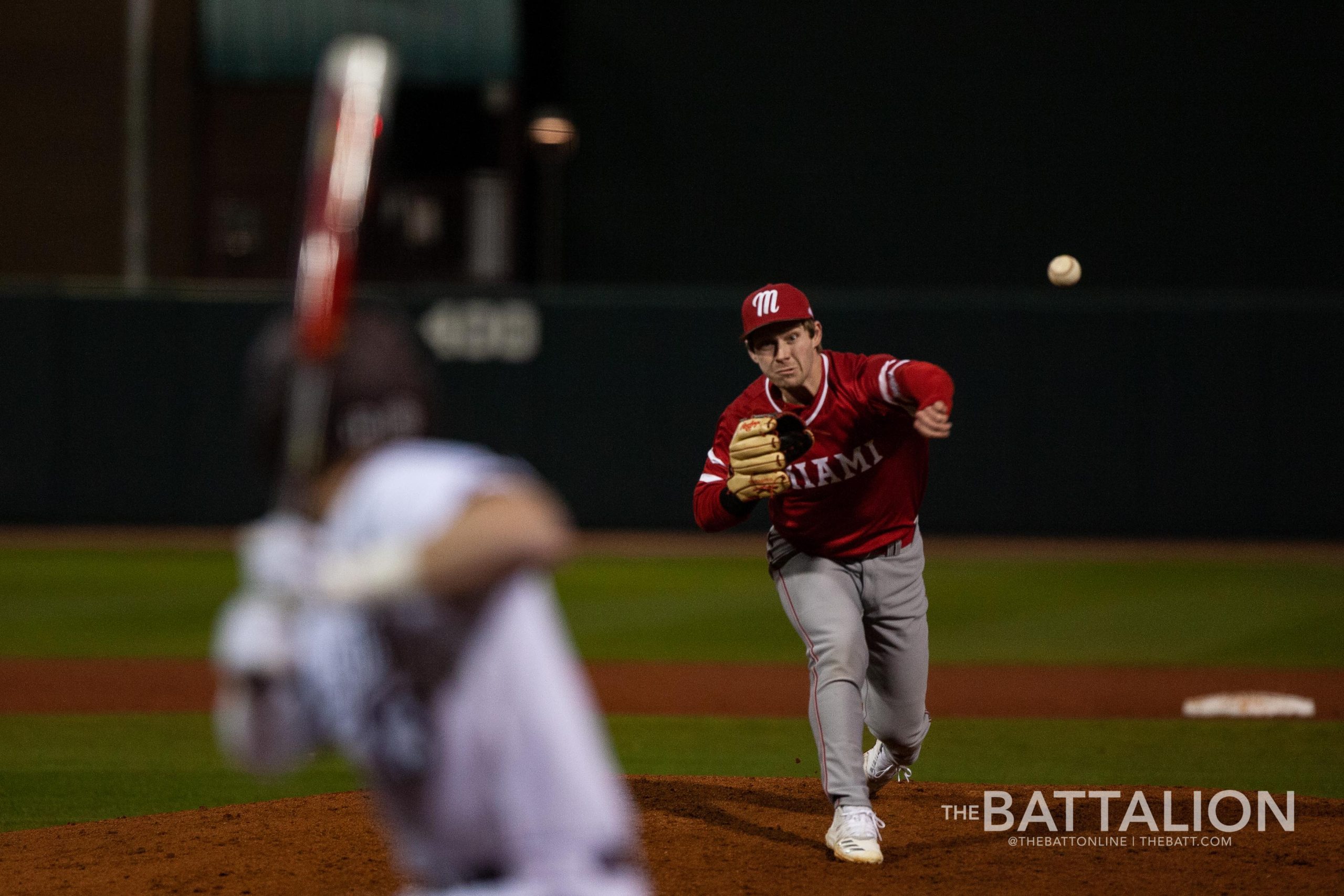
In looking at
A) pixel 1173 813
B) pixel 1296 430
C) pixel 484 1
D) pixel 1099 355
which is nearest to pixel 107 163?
pixel 484 1

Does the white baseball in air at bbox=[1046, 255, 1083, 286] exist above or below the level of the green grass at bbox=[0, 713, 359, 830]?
above

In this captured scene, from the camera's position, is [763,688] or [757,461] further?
[763,688]

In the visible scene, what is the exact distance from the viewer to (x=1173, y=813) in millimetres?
6270

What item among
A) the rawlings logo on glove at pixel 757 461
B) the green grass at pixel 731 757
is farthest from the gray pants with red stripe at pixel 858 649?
the green grass at pixel 731 757

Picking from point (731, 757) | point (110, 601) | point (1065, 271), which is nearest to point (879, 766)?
point (731, 757)

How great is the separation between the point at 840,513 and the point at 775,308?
821 mm

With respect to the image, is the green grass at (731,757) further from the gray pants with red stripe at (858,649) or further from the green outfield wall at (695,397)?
the green outfield wall at (695,397)

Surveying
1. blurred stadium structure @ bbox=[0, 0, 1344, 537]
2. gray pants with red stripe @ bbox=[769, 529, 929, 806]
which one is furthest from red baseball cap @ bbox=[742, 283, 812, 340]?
blurred stadium structure @ bbox=[0, 0, 1344, 537]

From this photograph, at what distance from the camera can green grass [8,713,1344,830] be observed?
7.03 metres

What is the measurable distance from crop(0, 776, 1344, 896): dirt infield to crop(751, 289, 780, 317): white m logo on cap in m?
1.94

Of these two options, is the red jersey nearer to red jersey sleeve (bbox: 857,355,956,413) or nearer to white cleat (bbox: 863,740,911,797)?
red jersey sleeve (bbox: 857,355,956,413)

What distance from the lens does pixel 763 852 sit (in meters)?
5.68

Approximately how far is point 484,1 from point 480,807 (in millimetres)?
18853

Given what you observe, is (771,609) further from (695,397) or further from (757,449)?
(757,449)
